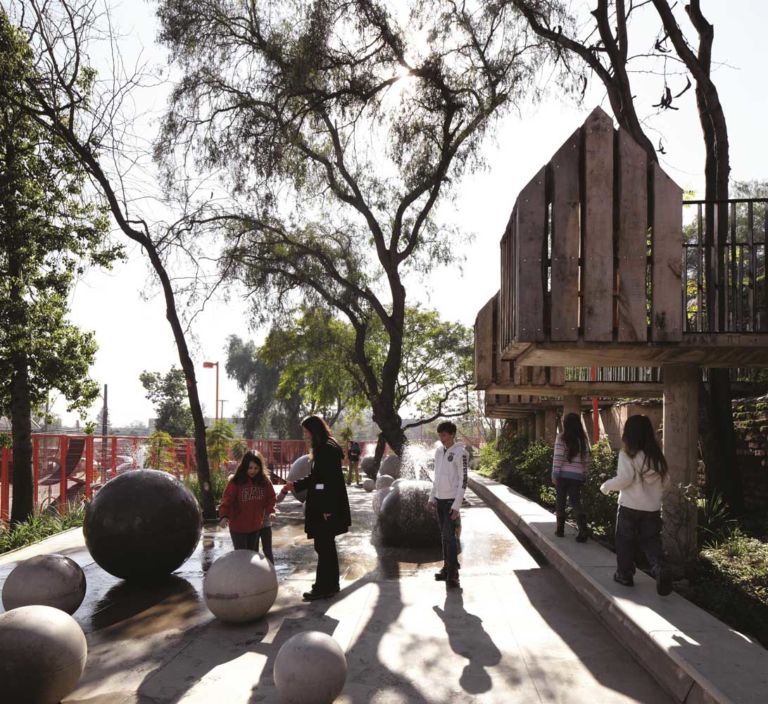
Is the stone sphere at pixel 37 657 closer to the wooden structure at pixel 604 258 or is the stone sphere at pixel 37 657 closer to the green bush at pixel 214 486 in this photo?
the wooden structure at pixel 604 258

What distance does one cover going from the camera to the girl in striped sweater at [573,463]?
32.2 ft

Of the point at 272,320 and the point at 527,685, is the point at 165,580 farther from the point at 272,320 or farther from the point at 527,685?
the point at 272,320

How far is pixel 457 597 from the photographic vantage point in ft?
25.2

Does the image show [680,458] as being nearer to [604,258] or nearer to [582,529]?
[582,529]

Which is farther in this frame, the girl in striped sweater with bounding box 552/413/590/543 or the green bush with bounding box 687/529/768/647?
the girl in striped sweater with bounding box 552/413/590/543

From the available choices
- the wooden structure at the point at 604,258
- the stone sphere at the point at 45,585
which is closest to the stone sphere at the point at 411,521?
the wooden structure at the point at 604,258

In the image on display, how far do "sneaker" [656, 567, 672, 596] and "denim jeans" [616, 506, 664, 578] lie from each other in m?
0.23

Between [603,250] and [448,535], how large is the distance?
3.58 metres

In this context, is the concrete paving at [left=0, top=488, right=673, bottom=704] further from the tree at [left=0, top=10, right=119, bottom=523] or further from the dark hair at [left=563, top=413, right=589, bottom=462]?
the tree at [left=0, top=10, right=119, bottom=523]

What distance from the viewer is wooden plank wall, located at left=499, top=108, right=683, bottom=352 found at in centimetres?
780

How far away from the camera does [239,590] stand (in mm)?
6453

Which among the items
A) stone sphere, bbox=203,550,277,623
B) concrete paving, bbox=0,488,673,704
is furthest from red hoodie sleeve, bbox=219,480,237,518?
stone sphere, bbox=203,550,277,623

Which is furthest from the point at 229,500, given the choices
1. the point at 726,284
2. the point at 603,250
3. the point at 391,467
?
the point at 391,467

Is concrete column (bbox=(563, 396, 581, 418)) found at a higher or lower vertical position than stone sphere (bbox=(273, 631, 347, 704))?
higher
